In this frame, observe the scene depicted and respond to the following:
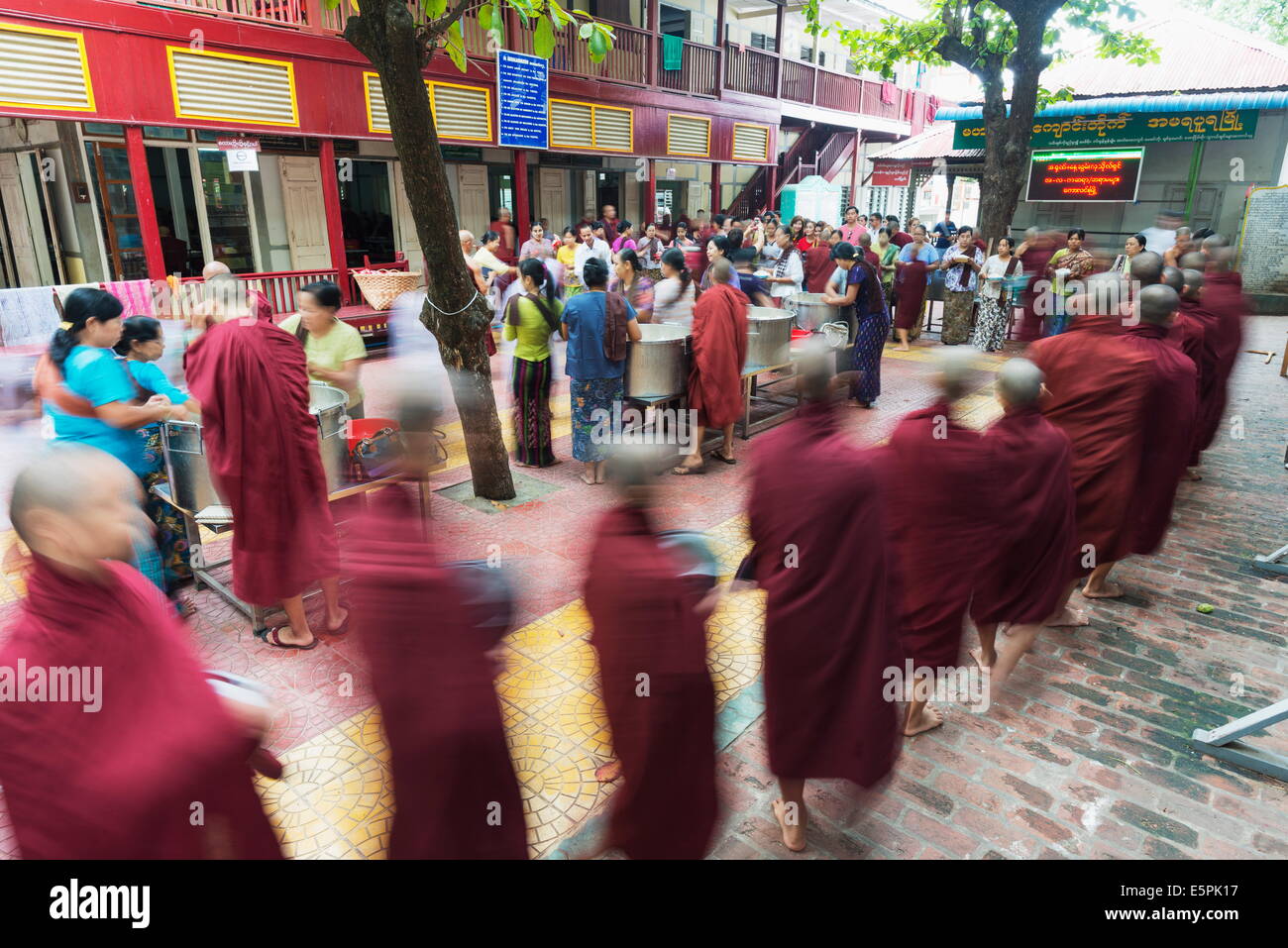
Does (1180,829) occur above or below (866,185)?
below

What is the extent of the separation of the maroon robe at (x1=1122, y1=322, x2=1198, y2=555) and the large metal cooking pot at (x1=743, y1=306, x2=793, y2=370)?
3514mm

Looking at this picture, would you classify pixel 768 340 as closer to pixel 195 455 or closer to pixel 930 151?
pixel 195 455

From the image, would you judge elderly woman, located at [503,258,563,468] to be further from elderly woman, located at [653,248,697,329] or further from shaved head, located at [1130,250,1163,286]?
shaved head, located at [1130,250,1163,286]

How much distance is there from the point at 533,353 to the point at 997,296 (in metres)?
8.08

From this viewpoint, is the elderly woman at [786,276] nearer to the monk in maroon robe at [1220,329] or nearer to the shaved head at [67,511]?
the monk in maroon robe at [1220,329]

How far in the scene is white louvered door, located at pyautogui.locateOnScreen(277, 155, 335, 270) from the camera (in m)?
12.7

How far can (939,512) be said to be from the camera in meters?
3.32

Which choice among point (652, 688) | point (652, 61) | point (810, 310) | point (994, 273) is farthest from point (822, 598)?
point (652, 61)

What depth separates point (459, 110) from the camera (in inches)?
491

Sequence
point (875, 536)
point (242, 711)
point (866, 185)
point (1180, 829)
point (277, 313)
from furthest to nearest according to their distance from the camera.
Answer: point (866, 185) < point (277, 313) < point (1180, 829) < point (875, 536) < point (242, 711)

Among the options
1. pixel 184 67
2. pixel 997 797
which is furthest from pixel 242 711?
pixel 184 67

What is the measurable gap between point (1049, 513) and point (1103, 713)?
1.12 meters

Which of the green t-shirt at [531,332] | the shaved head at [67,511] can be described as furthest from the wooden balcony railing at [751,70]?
the shaved head at [67,511]

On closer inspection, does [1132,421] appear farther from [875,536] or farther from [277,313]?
[277,313]
